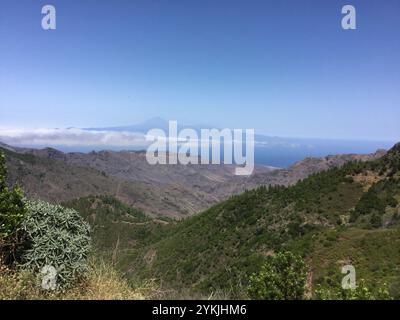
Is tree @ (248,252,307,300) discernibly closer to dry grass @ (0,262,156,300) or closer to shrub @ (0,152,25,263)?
dry grass @ (0,262,156,300)

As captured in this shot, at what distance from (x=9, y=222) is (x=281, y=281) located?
525cm

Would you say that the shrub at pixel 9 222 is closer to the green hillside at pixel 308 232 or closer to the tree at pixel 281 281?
the tree at pixel 281 281

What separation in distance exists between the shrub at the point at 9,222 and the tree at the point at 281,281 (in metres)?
3.88

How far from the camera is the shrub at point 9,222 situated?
6.23 meters

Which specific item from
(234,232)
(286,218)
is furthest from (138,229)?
(286,218)

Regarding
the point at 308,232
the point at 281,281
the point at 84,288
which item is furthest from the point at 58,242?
the point at 308,232

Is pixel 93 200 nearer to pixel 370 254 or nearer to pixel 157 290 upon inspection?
pixel 370 254

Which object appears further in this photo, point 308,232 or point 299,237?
Answer: point 308,232

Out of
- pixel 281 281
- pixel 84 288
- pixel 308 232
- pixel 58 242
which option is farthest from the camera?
pixel 308 232

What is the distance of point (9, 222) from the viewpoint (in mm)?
6285

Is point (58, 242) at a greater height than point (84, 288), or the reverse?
point (58, 242)

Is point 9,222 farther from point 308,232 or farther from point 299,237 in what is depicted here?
point 308,232

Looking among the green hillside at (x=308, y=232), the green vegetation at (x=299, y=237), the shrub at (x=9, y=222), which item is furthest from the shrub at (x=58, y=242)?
the green hillside at (x=308, y=232)

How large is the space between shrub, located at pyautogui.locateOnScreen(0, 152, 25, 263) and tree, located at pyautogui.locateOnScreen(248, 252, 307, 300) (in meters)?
3.88
